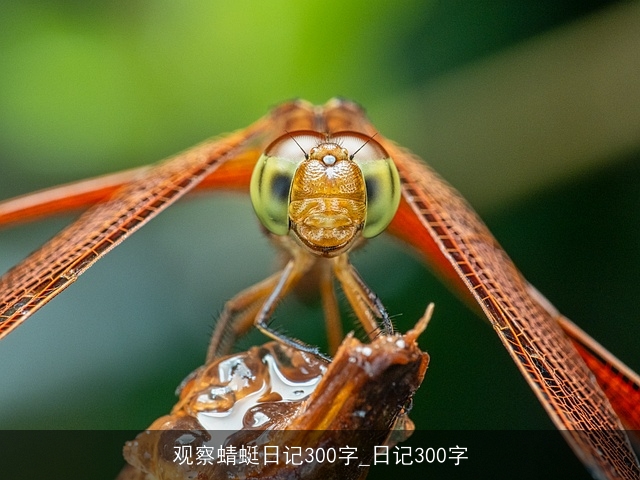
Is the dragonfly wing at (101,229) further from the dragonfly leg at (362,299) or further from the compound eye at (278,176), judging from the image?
the dragonfly leg at (362,299)

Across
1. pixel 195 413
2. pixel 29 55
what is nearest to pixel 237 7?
pixel 29 55

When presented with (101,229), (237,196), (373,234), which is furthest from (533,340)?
(237,196)

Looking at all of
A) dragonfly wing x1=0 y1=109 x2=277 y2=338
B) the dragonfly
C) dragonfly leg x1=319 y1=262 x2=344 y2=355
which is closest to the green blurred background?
dragonfly leg x1=319 y1=262 x2=344 y2=355

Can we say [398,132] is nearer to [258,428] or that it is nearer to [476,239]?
[476,239]

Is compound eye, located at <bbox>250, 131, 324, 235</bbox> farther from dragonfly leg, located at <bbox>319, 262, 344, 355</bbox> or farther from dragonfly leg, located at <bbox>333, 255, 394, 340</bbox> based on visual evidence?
dragonfly leg, located at <bbox>319, 262, 344, 355</bbox>

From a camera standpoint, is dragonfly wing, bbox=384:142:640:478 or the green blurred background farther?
the green blurred background

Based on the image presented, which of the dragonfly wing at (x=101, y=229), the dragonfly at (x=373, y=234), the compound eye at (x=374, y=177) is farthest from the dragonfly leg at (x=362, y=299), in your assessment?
the dragonfly wing at (x=101, y=229)

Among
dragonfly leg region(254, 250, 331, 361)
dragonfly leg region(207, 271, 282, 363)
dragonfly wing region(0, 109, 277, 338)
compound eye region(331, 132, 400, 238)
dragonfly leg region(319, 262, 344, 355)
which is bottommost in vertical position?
dragonfly leg region(319, 262, 344, 355)
